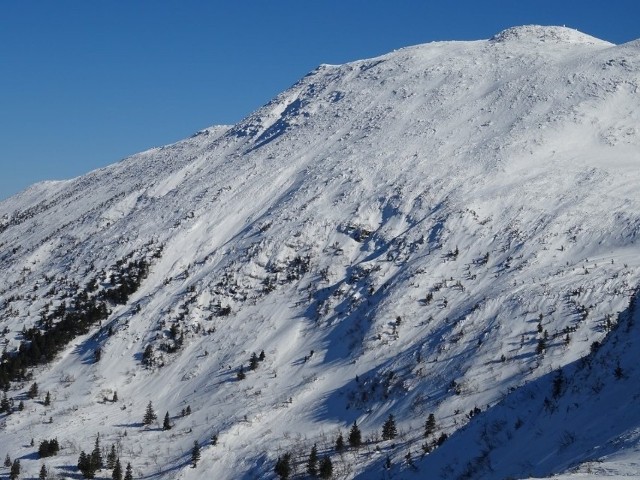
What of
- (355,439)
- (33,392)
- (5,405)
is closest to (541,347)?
(355,439)

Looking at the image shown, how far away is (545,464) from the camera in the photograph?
49.0ft

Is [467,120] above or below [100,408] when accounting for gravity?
above

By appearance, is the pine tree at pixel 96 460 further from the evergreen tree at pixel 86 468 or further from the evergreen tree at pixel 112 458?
the evergreen tree at pixel 112 458

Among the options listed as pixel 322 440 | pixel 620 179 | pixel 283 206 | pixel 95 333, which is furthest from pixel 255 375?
pixel 620 179

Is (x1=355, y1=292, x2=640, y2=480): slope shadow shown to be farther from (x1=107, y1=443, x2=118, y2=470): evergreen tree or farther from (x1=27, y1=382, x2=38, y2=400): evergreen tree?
(x1=27, y1=382, x2=38, y2=400): evergreen tree

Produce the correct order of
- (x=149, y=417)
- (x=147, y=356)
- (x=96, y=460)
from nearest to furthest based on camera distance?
(x=96, y=460), (x=149, y=417), (x=147, y=356)

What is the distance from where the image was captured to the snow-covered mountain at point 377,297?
2450 cm

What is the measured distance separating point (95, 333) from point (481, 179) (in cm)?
3790

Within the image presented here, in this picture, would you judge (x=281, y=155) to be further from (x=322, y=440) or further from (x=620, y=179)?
(x=322, y=440)

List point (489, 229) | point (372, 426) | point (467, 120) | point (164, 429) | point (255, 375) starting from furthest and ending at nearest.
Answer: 1. point (467, 120)
2. point (489, 229)
3. point (255, 375)
4. point (164, 429)
5. point (372, 426)

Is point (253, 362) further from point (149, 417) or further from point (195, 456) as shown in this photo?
point (195, 456)

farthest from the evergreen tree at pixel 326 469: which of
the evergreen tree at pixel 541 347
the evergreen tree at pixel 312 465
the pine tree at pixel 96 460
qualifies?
the pine tree at pixel 96 460

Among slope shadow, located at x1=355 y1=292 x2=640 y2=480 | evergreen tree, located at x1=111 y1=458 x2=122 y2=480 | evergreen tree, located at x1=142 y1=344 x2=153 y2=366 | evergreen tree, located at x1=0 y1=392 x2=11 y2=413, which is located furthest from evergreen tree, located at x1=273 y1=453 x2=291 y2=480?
evergreen tree, located at x1=0 y1=392 x2=11 y2=413

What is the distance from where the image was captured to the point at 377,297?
137 ft
